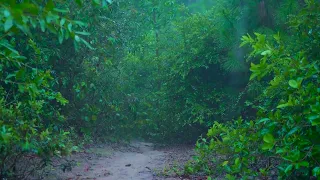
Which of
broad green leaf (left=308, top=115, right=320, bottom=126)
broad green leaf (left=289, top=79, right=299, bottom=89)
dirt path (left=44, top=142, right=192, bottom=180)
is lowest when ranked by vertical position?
dirt path (left=44, top=142, right=192, bottom=180)

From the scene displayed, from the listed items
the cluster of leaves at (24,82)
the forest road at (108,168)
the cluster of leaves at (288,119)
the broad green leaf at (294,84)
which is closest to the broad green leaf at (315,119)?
the cluster of leaves at (288,119)

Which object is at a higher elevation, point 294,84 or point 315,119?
point 294,84

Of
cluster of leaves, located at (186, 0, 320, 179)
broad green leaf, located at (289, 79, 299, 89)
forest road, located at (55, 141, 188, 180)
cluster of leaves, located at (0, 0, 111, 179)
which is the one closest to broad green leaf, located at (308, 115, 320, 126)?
cluster of leaves, located at (186, 0, 320, 179)

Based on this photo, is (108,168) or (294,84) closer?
(294,84)

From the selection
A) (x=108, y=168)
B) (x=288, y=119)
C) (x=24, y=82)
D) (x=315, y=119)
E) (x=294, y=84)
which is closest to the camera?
(x=315, y=119)

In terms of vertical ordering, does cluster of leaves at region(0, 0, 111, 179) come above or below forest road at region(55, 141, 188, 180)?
above

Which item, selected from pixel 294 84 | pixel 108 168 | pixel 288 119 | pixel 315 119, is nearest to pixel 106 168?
pixel 108 168

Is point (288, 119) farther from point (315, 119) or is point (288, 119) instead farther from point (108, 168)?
point (108, 168)

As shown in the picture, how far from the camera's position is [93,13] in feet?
28.2

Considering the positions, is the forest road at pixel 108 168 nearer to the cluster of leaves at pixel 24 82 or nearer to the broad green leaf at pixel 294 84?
the cluster of leaves at pixel 24 82

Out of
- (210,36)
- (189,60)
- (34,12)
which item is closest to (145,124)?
(189,60)

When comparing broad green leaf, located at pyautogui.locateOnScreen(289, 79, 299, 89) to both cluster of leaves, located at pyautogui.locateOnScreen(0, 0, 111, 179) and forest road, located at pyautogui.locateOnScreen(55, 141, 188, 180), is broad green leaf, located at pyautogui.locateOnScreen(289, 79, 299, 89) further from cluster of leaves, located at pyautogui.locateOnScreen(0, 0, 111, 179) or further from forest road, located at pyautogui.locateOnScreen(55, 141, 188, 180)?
forest road, located at pyautogui.locateOnScreen(55, 141, 188, 180)

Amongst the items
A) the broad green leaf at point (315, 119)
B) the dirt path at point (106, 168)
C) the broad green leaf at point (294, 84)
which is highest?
the broad green leaf at point (294, 84)

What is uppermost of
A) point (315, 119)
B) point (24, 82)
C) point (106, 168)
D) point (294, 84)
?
point (294, 84)
